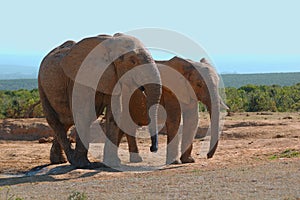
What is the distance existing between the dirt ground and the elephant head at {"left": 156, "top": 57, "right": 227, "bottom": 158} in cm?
79

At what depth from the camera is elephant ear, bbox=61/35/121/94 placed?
12.7 metres

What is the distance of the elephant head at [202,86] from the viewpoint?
531 inches

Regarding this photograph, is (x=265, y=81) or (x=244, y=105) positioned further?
(x=265, y=81)

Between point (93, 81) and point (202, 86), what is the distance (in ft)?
7.86

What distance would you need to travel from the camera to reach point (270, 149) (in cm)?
1539

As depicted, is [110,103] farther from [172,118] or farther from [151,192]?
[151,192]

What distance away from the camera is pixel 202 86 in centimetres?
1384

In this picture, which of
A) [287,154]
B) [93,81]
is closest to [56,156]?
[93,81]

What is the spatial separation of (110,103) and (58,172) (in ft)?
5.42

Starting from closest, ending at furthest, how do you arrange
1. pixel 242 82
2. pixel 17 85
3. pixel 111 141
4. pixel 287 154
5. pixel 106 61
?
pixel 106 61, pixel 111 141, pixel 287 154, pixel 242 82, pixel 17 85

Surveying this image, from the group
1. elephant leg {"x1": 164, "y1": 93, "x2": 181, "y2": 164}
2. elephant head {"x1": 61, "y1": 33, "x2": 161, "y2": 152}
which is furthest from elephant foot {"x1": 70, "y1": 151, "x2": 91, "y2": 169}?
elephant leg {"x1": 164, "y1": 93, "x2": 181, "y2": 164}

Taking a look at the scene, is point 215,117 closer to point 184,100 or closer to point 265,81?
point 184,100

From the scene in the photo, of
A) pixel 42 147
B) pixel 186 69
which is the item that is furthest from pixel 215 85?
pixel 42 147

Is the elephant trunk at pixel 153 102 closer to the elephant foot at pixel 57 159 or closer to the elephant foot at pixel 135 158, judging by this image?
the elephant foot at pixel 135 158
